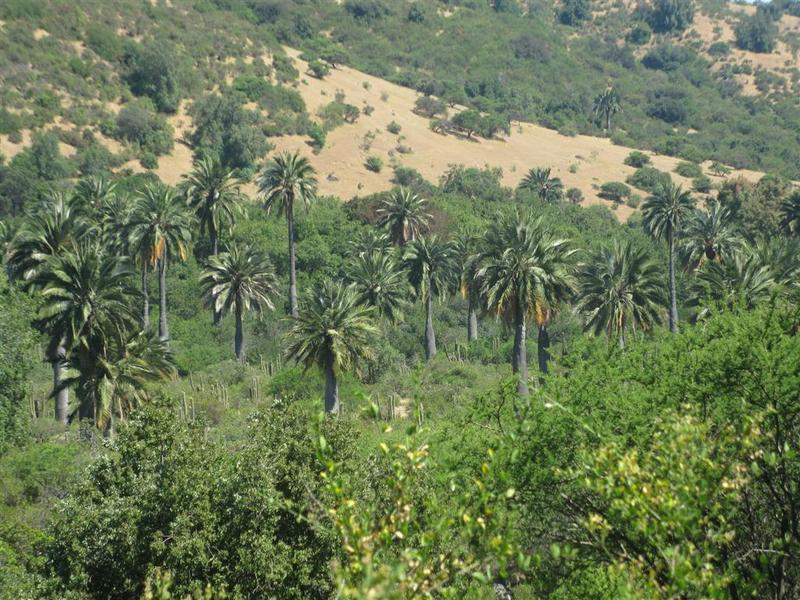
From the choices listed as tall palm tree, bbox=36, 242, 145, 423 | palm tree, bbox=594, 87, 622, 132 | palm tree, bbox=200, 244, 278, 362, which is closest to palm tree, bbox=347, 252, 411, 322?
palm tree, bbox=200, 244, 278, 362

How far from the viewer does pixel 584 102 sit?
436ft

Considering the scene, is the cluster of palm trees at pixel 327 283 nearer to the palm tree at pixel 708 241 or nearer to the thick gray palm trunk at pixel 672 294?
the palm tree at pixel 708 241

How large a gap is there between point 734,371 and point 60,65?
278 ft

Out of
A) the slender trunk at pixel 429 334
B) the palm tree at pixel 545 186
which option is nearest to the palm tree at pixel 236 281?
the slender trunk at pixel 429 334

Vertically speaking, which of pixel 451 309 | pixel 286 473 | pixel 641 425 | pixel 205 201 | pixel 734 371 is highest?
pixel 734 371

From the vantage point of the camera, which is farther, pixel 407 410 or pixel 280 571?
pixel 407 410

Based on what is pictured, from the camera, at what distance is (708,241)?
4684 centimetres

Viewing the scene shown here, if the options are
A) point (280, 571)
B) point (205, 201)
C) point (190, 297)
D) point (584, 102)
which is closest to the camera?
point (280, 571)

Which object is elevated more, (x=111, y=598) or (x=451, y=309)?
(x=111, y=598)

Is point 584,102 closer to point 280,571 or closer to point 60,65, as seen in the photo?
point 60,65

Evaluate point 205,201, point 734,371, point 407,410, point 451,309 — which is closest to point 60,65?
point 205,201

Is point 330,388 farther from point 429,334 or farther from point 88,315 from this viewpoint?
point 429,334

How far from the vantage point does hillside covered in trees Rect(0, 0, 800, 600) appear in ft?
32.5

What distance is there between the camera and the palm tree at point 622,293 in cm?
3612
